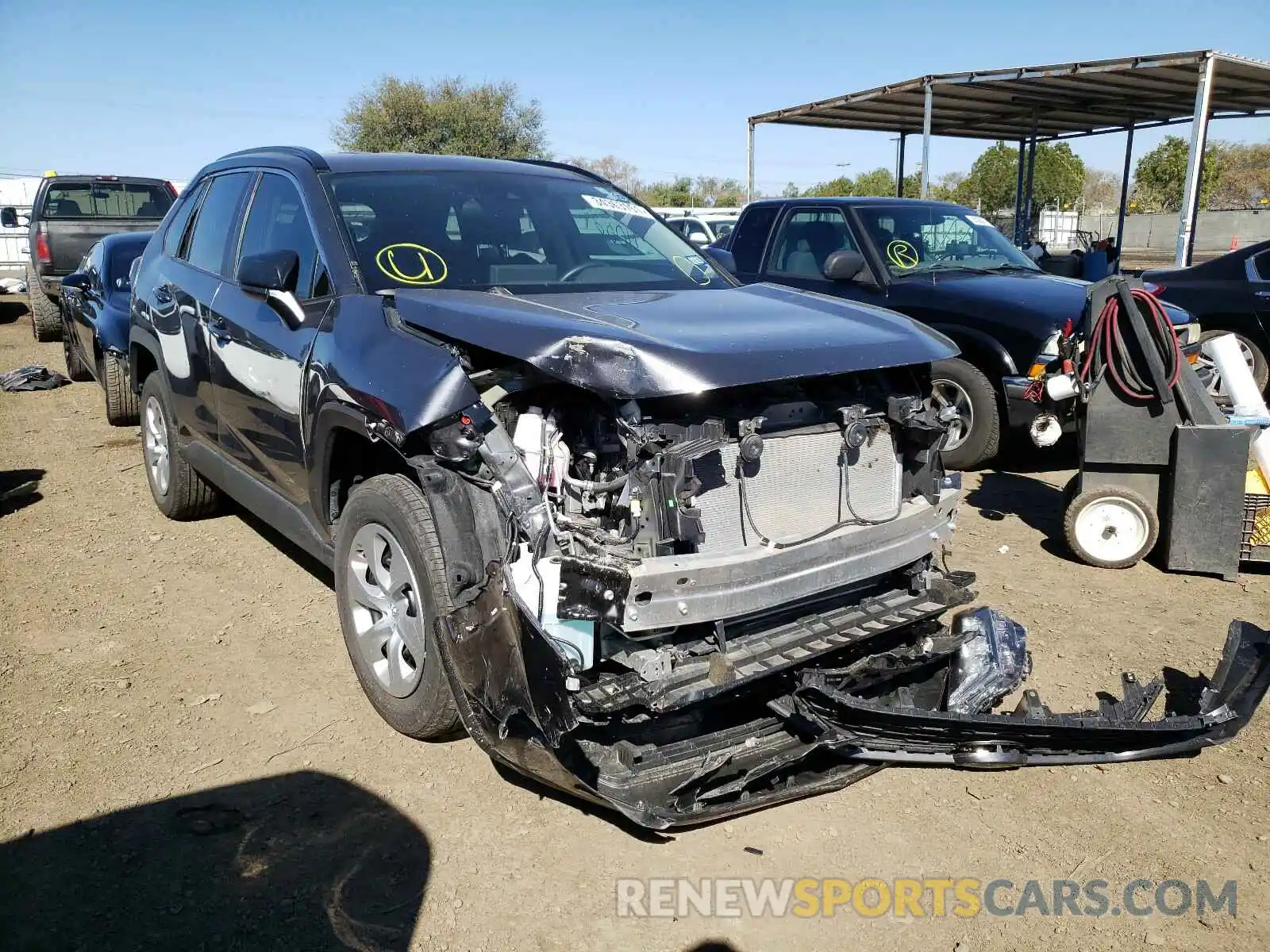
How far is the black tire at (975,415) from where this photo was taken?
6.93 meters

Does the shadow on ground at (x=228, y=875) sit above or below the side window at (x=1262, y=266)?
below

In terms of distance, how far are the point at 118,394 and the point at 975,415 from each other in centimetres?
687

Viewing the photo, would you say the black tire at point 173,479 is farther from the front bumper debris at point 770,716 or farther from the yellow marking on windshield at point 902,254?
the yellow marking on windshield at point 902,254

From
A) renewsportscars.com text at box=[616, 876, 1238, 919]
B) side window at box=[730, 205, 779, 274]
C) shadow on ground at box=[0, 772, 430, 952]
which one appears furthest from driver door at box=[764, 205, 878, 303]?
shadow on ground at box=[0, 772, 430, 952]

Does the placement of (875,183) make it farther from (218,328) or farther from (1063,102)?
(218,328)

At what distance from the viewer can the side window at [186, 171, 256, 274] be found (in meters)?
4.69

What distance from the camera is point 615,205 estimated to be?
466cm

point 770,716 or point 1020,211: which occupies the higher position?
point 1020,211

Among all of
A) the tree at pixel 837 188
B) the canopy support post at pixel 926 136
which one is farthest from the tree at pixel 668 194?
the canopy support post at pixel 926 136

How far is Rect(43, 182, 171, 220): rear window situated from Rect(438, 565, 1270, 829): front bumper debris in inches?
516

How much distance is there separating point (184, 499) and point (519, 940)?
13.1 ft

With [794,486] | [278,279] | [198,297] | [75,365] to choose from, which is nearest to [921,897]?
[794,486]

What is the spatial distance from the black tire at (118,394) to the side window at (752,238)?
5160 millimetres

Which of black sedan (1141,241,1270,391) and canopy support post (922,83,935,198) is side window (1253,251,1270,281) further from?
canopy support post (922,83,935,198)
